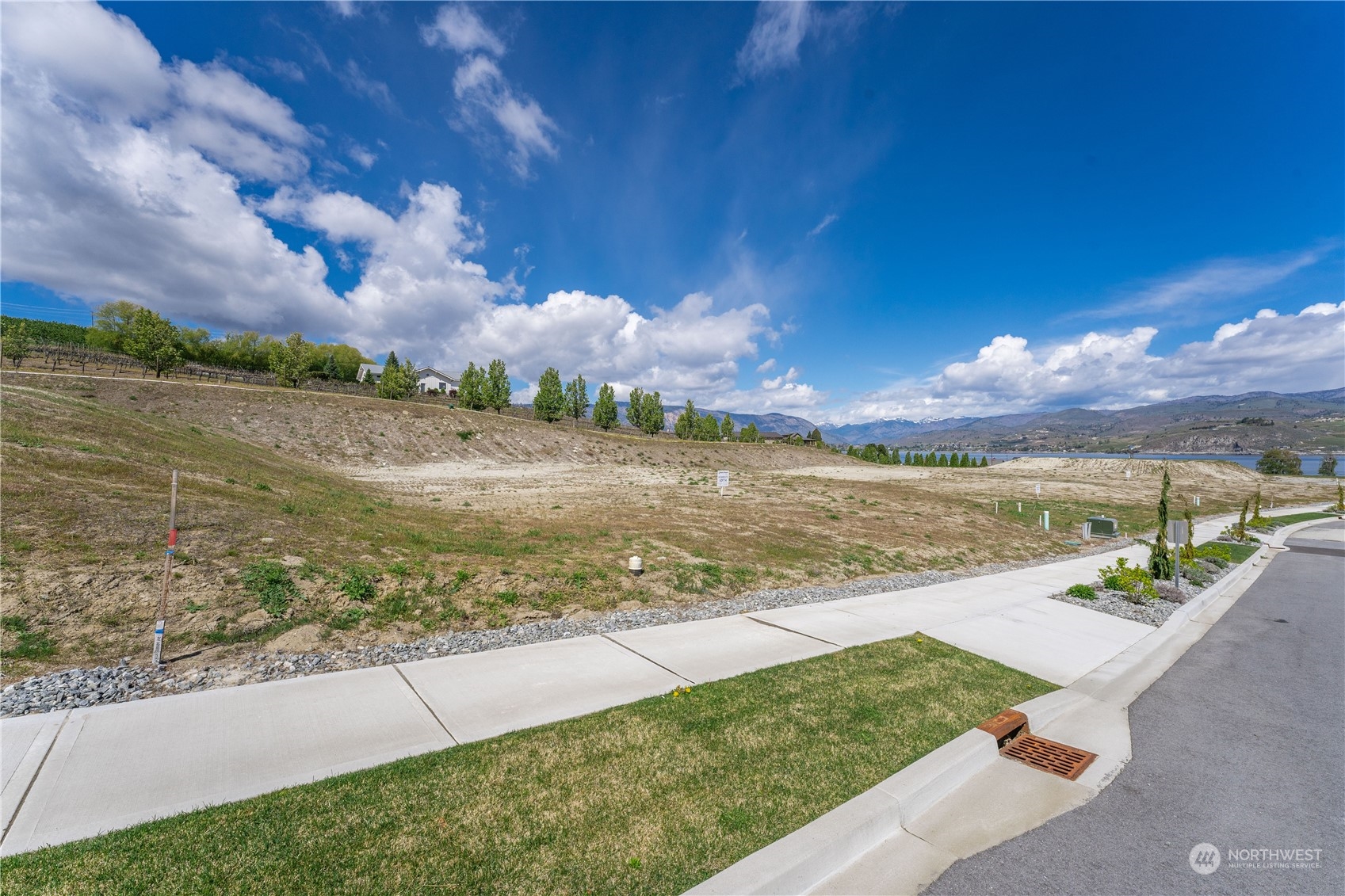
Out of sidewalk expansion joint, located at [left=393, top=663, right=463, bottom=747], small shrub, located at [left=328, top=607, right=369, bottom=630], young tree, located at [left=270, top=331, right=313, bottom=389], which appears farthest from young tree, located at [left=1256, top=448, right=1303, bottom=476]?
young tree, located at [left=270, top=331, right=313, bottom=389]

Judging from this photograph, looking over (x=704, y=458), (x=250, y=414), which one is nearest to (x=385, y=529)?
(x=250, y=414)

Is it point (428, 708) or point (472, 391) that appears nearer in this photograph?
point (428, 708)

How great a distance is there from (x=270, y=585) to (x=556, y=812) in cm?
687

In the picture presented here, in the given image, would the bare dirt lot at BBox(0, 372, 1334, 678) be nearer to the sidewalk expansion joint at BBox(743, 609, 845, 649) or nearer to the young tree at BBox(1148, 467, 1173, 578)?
the sidewalk expansion joint at BBox(743, 609, 845, 649)

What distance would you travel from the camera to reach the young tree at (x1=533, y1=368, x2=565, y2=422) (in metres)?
67.9

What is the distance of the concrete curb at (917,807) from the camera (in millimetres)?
3332

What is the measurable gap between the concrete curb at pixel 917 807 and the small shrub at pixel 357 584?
7.43 m

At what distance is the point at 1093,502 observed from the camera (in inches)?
1485

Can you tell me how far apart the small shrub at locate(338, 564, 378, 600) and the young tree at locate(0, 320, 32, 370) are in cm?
5570

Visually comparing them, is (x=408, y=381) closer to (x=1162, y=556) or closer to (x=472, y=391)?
(x=472, y=391)

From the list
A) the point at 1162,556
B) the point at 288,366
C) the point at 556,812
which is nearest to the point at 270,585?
the point at 556,812

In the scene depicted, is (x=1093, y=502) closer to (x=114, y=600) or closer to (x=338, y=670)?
(x=338, y=670)

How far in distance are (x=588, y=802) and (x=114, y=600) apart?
24.8ft

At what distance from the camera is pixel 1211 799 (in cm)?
449
